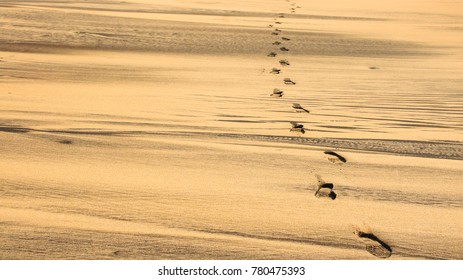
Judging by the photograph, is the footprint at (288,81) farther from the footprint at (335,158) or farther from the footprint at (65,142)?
the footprint at (65,142)

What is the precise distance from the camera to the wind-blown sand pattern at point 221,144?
2.94m

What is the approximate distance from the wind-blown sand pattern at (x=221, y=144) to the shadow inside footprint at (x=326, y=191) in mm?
31

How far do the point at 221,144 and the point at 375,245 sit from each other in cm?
145

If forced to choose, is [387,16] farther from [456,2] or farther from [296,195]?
[296,195]

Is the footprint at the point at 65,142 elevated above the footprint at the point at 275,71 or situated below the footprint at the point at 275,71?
below

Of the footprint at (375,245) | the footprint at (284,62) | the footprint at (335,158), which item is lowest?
the footprint at (375,245)

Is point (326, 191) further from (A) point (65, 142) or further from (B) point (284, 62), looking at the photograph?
(B) point (284, 62)

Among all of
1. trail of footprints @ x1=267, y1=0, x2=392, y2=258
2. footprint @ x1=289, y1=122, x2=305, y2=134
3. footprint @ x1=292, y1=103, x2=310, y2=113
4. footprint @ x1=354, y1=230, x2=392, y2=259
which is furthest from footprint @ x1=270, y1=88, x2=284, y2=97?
footprint @ x1=354, y1=230, x2=392, y2=259

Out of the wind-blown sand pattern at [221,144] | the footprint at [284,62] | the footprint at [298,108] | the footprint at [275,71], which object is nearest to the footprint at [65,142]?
the wind-blown sand pattern at [221,144]

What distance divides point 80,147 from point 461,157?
1.95 meters

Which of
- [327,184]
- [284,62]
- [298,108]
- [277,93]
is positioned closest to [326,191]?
[327,184]

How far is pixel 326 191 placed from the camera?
11.5 feet

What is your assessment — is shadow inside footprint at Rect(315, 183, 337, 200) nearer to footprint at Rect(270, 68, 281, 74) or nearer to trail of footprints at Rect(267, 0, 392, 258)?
trail of footprints at Rect(267, 0, 392, 258)

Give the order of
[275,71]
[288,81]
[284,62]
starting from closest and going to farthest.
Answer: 1. [288,81]
2. [275,71]
3. [284,62]
